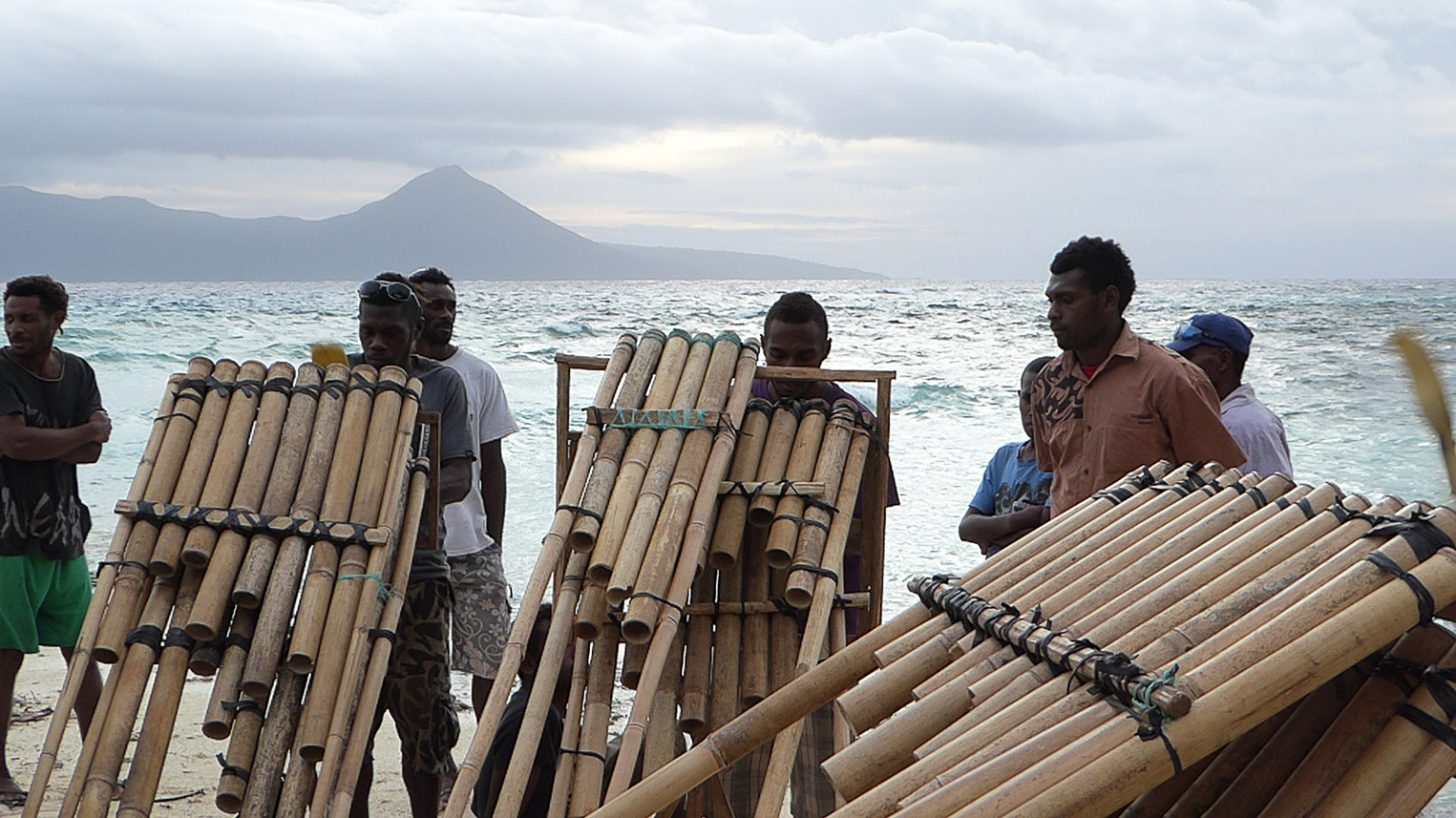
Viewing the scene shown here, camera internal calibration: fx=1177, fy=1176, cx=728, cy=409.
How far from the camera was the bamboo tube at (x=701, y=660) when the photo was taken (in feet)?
10.4

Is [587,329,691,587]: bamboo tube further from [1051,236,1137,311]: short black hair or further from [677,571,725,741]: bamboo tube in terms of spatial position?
[1051,236,1137,311]: short black hair

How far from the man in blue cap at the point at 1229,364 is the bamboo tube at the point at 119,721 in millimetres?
3185

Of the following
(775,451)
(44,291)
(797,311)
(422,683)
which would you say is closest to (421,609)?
(422,683)

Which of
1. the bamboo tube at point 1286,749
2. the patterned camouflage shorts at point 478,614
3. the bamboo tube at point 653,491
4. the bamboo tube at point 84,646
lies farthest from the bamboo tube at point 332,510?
the bamboo tube at point 1286,749

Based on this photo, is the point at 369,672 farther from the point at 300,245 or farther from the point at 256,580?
the point at 300,245

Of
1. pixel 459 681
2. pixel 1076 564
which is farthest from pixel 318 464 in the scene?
pixel 459 681

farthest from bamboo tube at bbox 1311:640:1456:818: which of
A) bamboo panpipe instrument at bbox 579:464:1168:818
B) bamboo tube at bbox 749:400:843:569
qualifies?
bamboo tube at bbox 749:400:843:569

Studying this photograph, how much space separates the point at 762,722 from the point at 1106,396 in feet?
4.99

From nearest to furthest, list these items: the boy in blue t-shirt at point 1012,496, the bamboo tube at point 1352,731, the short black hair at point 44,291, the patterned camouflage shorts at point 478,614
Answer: the bamboo tube at point 1352,731, the boy in blue t-shirt at point 1012,496, the short black hair at point 44,291, the patterned camouflage shorts at point 478,614

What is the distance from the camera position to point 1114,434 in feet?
10.4

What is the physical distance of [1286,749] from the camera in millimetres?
1728

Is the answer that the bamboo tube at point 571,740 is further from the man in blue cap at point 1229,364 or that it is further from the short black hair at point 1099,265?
the man in blue cap at point 1229,364

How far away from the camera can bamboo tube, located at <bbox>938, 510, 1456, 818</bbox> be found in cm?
145

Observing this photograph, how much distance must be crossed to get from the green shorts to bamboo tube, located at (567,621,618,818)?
204cm
